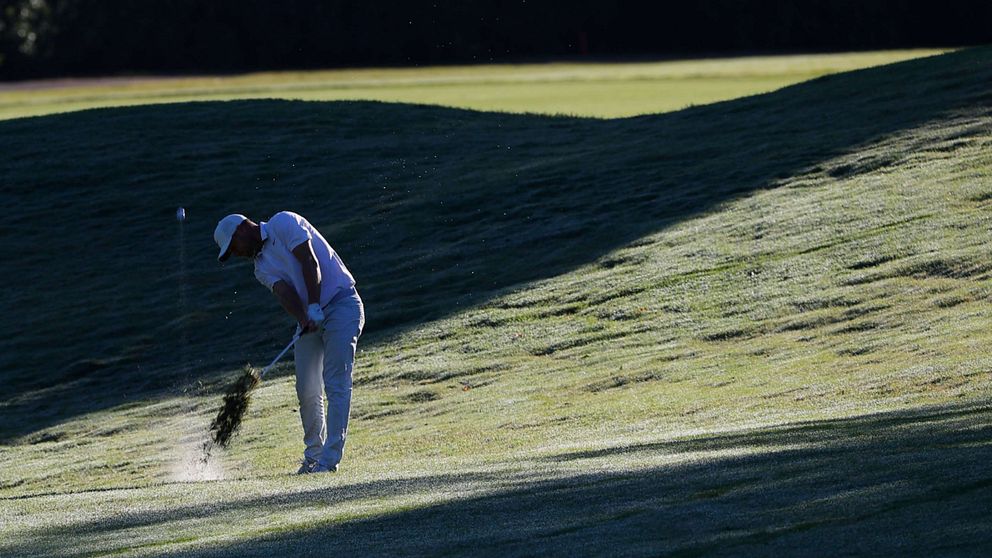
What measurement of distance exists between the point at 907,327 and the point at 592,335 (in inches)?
136

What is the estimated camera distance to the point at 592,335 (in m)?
16.2

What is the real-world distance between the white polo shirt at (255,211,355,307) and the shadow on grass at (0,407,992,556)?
2.03 meters

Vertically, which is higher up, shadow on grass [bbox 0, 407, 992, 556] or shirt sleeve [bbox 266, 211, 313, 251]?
shirt sleeve [bbox 266, 211, 313, 251]

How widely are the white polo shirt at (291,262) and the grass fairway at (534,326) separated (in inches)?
50.7

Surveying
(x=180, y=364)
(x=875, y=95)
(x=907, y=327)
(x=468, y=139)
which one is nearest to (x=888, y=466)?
(x=907, y=327)

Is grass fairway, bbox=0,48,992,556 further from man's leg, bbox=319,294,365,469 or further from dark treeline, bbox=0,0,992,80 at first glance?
dark treeline, bbox=0,0,992,80

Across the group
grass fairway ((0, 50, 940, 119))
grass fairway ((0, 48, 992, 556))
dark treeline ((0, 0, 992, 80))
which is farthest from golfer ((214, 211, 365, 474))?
dark treeline ((0, 0, 992, 80))

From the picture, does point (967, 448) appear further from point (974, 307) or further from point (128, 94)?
point (128, 94)

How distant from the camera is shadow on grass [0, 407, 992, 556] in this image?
6.50m

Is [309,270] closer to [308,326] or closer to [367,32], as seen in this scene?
[308,326]

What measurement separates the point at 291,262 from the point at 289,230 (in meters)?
0.29

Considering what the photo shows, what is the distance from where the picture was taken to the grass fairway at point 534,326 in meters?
7.61

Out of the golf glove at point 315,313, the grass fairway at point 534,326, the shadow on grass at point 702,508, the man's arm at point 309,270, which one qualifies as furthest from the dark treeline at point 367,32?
the shadow on grass at point 702,508

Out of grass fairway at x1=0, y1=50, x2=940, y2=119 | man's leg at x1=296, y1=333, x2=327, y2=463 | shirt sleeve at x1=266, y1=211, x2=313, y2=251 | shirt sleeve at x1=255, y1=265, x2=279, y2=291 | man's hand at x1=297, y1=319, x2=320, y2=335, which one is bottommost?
grass fairway at x1=0, y1=50, x2=940, y2=119
